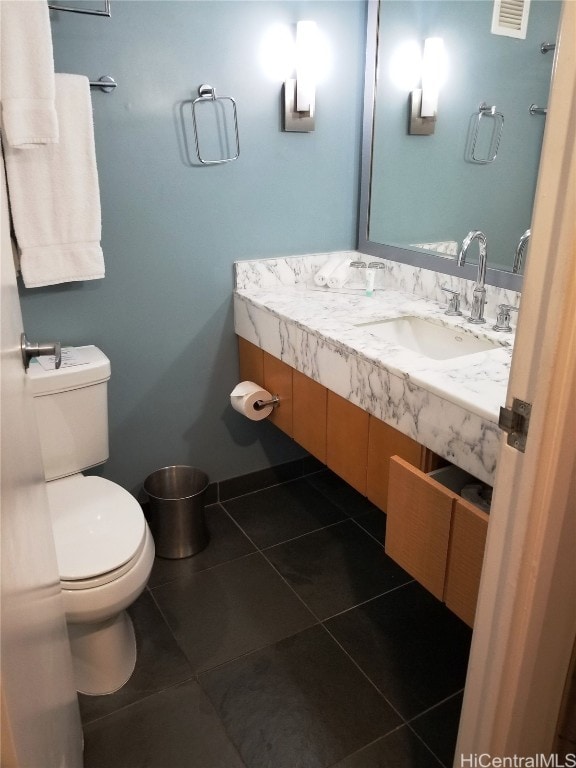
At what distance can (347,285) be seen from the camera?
2.33 meters

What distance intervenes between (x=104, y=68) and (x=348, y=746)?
6.54 ft

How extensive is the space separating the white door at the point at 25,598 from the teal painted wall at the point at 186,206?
0.96m

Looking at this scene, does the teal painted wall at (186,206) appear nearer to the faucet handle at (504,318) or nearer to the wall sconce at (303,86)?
the wall sconce at (303,86)

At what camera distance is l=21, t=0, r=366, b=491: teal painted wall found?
6.11 feet

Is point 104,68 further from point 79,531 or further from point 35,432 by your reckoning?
point 79,531

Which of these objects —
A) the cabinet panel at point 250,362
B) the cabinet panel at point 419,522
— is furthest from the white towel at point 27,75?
the cabinet panel at point 419,522

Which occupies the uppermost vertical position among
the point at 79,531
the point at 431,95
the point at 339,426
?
the point at 431,95

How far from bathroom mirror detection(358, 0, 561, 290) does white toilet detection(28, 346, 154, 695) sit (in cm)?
123

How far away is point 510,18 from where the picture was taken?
5.84 ft

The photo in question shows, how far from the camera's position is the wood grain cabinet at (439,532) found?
4.07ft

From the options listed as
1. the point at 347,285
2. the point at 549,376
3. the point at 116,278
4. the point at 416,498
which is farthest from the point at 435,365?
the point at 116,278

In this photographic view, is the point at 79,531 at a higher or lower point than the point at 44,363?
lower

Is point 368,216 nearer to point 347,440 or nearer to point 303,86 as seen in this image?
point 303,86

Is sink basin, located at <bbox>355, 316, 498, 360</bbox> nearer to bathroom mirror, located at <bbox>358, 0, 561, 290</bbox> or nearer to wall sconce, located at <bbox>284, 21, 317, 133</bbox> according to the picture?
bathroom mirror, located at <bbox>358, 0, 561, 290</bbox>
